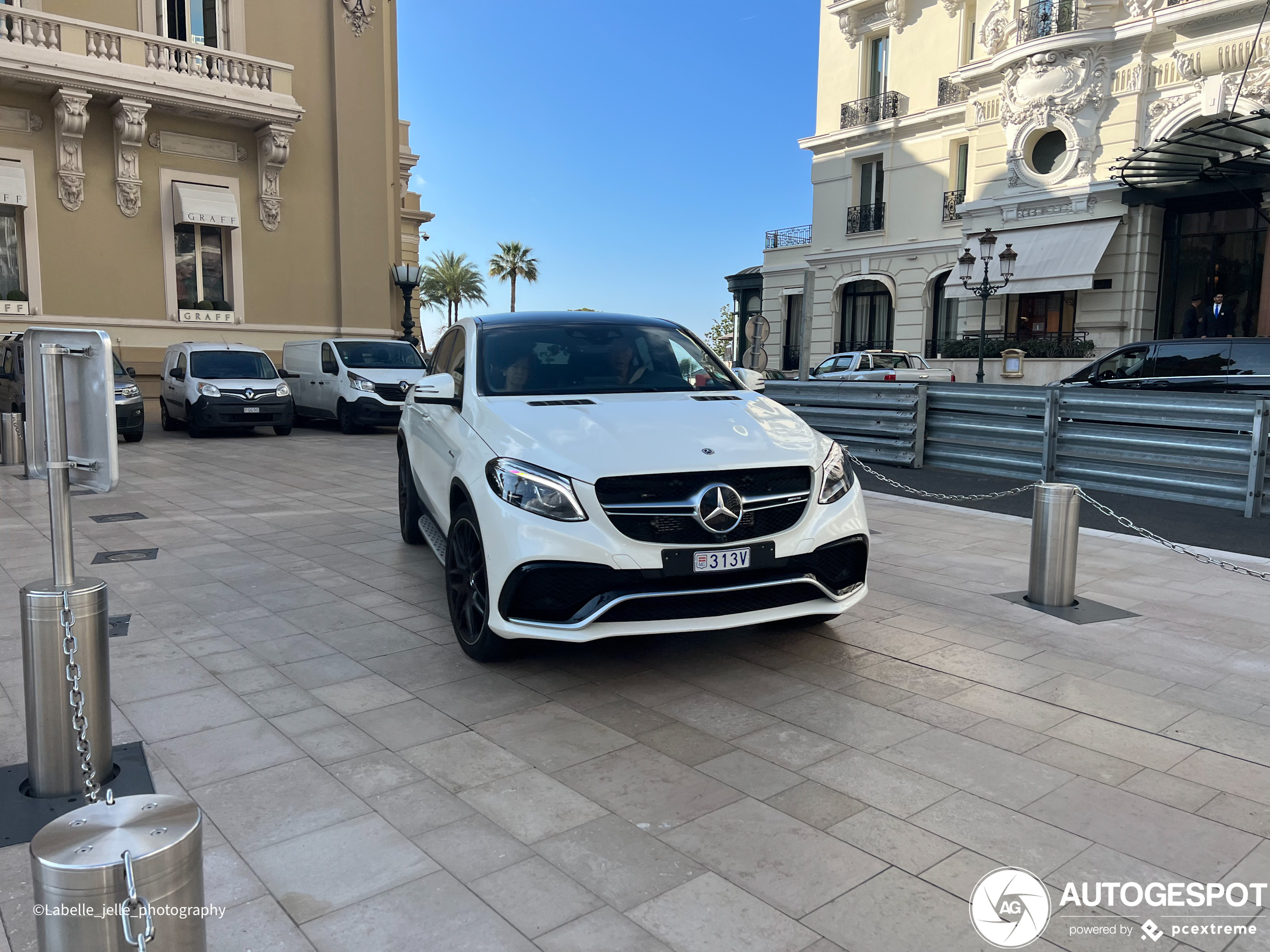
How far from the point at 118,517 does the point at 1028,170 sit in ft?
81.5

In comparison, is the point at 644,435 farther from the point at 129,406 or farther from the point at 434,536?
the point at 129,406

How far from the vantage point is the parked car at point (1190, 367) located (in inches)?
453

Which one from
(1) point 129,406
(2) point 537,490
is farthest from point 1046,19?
(2) point 537,490

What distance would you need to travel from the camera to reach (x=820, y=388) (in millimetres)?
13242

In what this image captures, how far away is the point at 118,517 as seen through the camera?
8.84 meters

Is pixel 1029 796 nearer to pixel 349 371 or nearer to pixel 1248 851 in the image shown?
pixel 1248 851

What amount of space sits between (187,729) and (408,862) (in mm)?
1509

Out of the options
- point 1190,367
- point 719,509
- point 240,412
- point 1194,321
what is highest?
point 1194,321

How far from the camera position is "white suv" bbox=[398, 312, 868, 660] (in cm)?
394

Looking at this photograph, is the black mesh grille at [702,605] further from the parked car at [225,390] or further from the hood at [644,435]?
the parked car at [225,390]

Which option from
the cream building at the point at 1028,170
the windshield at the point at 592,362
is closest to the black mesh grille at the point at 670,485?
the windshield at the point at 592,362

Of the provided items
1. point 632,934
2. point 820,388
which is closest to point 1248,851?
point 632,934

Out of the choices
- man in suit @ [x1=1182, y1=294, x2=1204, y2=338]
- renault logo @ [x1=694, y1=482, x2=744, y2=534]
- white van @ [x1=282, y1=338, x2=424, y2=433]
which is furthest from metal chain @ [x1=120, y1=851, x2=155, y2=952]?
man in suit @ [x1=1182, y1=294, x2=1204, y2=338]

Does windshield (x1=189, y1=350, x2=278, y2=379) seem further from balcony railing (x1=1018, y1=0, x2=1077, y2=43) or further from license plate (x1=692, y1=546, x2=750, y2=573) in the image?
balcony railing (x1=1018, y1=0, x2=1077, y2=43)
